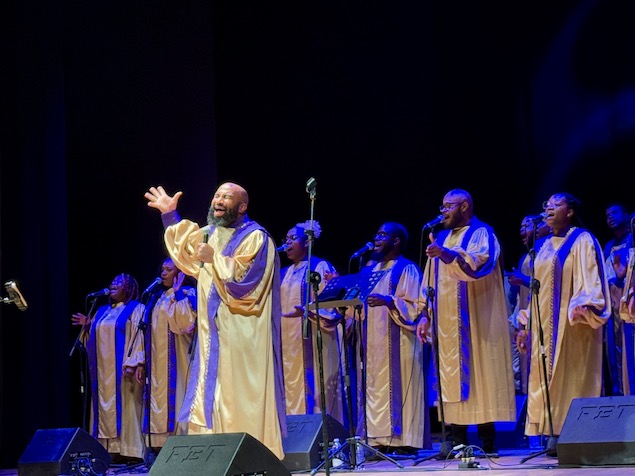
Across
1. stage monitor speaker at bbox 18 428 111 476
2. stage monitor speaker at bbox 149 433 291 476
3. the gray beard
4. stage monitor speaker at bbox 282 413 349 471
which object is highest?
the gray beard

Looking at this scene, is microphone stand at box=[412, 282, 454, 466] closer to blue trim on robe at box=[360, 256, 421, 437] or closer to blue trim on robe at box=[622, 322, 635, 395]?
blue trim on robe at box=[360, 256, 421, 437]

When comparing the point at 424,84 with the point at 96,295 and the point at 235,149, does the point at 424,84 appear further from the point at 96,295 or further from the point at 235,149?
the point at 96,295

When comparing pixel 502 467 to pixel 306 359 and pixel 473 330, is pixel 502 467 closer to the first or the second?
pixel 473 330

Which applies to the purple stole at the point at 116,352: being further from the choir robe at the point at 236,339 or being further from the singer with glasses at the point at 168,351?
the choir robe at the point at 236,339

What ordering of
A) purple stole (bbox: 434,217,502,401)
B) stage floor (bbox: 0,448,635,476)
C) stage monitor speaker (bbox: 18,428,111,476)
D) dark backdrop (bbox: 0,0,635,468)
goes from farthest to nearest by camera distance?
dark backdrop (bbox: 0,0,635,468)
stage monitor speaker (bbox: 18,428,111,476)
purple stole (bbox: 434,217,502,401)
stage floor (bbox: 0,448,635,476)

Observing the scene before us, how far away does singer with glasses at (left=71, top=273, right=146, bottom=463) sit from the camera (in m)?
10.9

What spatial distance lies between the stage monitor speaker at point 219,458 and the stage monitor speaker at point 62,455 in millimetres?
3067

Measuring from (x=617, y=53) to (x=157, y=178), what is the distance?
5348 millimetres

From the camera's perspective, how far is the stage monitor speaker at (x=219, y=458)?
545cm

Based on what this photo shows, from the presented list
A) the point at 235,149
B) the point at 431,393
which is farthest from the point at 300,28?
the point at 431,393

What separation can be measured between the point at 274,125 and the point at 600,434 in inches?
249

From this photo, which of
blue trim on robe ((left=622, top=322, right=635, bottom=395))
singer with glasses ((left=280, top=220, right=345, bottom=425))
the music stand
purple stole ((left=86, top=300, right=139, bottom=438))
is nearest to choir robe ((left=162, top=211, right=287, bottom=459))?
the music stand

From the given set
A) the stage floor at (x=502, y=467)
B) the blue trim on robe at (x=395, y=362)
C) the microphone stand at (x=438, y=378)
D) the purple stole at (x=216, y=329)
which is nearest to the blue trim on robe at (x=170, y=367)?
the stage floor at (x=502, y=467)

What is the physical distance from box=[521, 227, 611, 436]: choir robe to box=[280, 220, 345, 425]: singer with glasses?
7.39 ft
